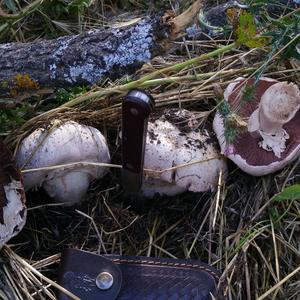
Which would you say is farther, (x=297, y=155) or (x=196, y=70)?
(x=196, y=70)

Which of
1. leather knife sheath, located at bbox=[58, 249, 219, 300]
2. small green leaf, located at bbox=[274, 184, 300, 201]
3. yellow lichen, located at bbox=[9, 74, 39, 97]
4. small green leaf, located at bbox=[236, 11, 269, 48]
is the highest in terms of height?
small green leaf, located at bbox=[236, 11, 269, 48]

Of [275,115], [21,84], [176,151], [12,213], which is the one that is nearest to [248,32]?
[275,115]

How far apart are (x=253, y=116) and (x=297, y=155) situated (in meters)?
0.18

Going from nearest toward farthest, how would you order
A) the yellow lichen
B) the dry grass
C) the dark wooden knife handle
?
the dark wooden knife handle < the dry grass < the yellow lichen

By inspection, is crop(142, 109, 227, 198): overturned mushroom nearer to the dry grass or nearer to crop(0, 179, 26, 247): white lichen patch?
the dry grass

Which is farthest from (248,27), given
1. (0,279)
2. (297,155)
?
(0,279)

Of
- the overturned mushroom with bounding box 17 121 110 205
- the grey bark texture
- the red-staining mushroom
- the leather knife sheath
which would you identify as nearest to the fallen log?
the grey bark texture

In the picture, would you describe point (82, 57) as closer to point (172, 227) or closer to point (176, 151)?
point (176, 151)

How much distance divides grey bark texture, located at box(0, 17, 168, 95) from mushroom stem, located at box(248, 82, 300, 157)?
1.22 feet

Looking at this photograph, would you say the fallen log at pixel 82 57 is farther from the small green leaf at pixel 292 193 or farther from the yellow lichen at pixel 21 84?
the small green leaf at pixel 292 193

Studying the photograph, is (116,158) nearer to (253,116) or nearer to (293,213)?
(253,116)

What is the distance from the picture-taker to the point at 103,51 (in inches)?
76.4

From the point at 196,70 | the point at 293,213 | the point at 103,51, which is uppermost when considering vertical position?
the point at 103,51

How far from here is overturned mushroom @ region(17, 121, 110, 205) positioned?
174 centimetres
